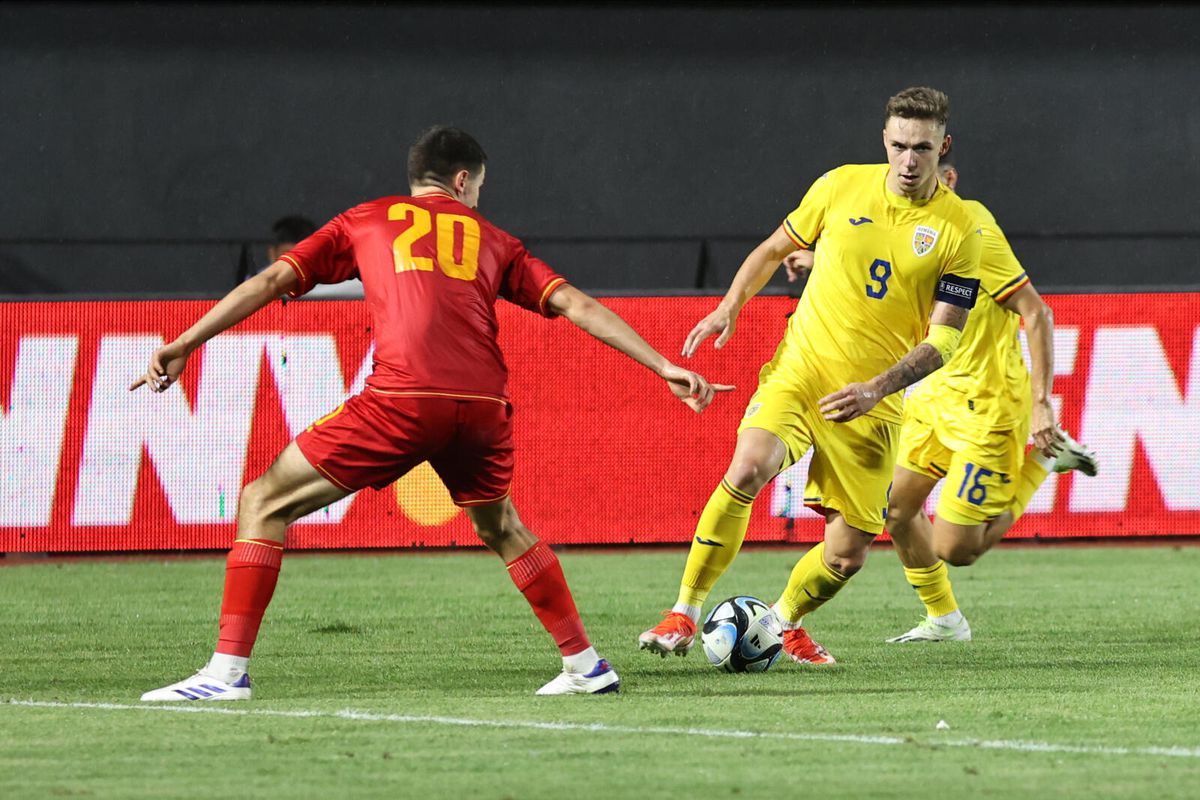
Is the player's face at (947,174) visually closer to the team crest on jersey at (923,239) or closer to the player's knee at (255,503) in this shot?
the team crest on jersey at (923,239)

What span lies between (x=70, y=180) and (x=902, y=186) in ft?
39.1

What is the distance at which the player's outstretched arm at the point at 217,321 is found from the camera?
239 inches

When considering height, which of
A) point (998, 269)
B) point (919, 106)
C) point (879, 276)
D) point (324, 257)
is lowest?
point (324, 257)

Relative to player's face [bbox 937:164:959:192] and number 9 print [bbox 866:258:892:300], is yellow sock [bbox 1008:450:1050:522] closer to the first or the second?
player's face [bbox 937:164:959:192]

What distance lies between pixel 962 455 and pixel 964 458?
0.06ft

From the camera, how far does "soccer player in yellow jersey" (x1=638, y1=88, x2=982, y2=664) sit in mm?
7277

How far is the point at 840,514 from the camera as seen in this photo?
7.67 m

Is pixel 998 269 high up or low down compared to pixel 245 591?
up

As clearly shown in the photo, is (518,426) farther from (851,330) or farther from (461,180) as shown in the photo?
(461,180)

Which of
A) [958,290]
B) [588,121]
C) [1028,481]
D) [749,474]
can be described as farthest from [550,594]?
[588,121]

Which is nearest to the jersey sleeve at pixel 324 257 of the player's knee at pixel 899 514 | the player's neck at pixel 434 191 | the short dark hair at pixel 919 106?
the player's neck at pixel 434 191

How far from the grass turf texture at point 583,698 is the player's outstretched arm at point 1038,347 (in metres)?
1.00

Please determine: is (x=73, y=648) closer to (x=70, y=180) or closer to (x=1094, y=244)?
(x=70, y=180)

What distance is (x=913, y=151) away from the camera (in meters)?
7.32
